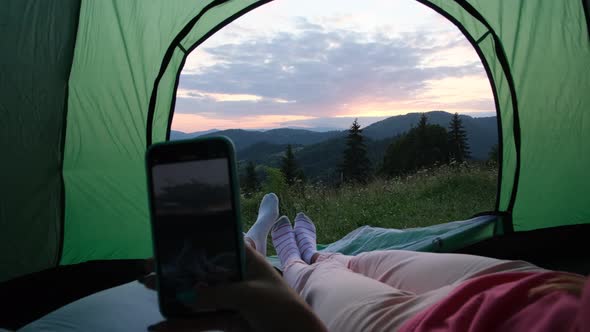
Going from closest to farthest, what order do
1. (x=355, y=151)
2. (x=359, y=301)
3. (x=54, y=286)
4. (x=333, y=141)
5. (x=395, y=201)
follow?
(x=359, y=301) < (x=54, y=286) < (x=395, y=201) < (x=355, y=151) < (x=333, y=141)

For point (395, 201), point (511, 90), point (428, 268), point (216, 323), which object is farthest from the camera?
point (395, 201)

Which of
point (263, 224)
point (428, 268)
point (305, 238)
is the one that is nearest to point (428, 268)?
point (428, 268)

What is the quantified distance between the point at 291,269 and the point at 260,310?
108 cm

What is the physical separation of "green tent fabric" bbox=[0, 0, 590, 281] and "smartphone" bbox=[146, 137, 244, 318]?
103 centimetres

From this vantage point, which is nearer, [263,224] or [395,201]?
[263,224]

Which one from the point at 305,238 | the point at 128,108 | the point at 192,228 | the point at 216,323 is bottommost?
the point at 305,238

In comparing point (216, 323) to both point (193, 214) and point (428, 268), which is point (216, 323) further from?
point (428, 268)

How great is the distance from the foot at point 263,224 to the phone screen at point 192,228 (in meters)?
1.30

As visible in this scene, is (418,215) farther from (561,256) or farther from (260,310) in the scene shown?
(260,310)

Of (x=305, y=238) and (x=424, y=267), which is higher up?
(x=424, y=267)

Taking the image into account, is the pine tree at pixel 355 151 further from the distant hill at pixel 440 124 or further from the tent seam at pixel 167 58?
the tent seam at pixel 167 58

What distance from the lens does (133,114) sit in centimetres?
189

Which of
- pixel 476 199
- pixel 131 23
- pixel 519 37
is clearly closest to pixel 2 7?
pixel 131 23

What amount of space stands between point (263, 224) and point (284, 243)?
0.20 meters
